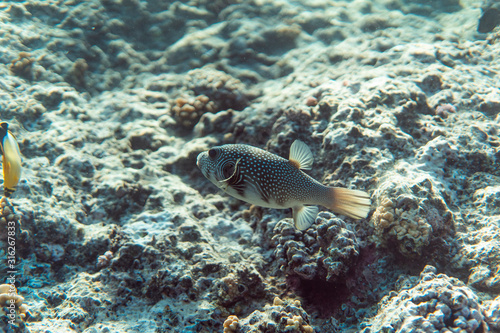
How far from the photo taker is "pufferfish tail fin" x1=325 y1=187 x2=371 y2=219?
2623 millimetres

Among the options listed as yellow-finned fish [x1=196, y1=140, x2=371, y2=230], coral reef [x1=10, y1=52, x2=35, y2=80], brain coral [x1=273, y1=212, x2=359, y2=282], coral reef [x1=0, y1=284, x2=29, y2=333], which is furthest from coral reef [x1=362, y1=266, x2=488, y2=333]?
coral reef [x1=10, y1=52, x2=35, y2=80]

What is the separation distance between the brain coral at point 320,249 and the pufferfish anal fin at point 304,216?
0.42 m

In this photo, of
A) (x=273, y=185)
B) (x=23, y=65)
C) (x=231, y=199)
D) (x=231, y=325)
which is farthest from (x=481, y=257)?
(x=23, y=65)

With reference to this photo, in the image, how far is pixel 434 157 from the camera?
11.5 ft

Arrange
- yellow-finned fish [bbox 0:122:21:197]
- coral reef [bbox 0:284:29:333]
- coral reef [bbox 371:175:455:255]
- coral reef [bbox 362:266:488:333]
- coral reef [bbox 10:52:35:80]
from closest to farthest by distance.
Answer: coral reef [bbox 362:266:488:333] → coral reef [bbox 0:284:29:333] → yellow-finned fish [bbox 0:122:21:197] → coral reef [bbox 371:175:455:255] → coral reef [bbox 10:52:35:80]

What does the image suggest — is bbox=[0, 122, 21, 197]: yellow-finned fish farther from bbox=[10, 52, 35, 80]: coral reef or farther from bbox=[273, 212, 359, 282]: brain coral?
bbox=[10, 52, 35, 80]: coral reef

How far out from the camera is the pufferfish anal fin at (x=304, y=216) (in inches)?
107

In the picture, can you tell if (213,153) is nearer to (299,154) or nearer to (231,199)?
(299,154)

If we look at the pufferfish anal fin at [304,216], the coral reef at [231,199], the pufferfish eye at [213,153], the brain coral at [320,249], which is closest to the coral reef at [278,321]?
the coral reef at [231,199]

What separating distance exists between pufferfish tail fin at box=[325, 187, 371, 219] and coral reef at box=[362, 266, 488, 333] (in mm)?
723

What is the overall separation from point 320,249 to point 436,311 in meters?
1.15

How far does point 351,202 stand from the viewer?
8.68ft

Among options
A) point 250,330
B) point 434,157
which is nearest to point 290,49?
point 434,157

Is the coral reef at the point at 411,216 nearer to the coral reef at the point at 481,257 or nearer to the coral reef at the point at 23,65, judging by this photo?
the coral reef at the point at 481,257
